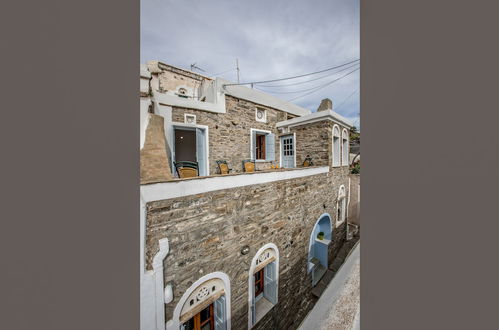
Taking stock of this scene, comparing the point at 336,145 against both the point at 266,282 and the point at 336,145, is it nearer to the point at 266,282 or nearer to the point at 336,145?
the point at 336,145

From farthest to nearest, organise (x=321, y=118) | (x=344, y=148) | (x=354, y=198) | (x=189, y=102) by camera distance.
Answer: (x=354, y=198), (x=344, y=148), (x=321, y=118), (x=189, y=102)

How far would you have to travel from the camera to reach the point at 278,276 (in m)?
2.39

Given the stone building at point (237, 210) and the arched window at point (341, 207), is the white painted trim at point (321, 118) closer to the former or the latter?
the stone building at point (237, 210)

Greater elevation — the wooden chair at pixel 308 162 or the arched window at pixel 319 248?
the wooden chair at pixel 308 162

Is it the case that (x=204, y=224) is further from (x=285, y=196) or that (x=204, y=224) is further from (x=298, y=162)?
(x=298, y=162)

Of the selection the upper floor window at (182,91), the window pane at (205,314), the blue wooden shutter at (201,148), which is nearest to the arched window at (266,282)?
the window pane at (205,314)

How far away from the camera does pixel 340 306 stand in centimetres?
246

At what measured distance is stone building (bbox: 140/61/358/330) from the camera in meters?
1.24

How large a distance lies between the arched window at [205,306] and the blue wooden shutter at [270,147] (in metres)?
3.30

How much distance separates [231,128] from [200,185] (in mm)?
2700

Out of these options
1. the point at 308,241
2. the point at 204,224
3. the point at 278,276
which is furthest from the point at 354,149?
the point at 204,224

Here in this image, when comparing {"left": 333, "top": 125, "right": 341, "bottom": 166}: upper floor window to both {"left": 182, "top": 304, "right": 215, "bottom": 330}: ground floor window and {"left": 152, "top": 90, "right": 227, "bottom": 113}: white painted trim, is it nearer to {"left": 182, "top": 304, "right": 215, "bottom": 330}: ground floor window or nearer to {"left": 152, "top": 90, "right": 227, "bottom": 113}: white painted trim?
{"left": 152, "top": 90, "right": 227, "bottom": 113}: white painted trim

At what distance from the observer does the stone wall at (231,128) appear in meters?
3.48

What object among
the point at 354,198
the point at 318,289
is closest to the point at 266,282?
the point at 318,289
